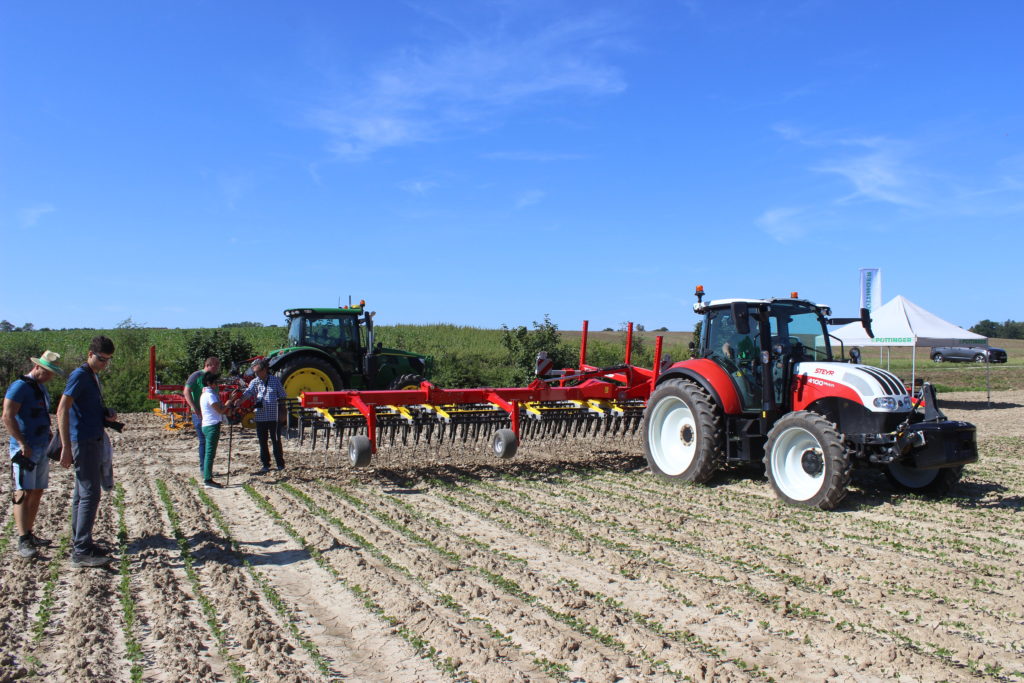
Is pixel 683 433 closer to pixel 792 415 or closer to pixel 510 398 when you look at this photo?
pixel 792 415

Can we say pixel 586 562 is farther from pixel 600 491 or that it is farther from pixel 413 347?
pixel 413 347

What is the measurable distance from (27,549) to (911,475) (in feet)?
22.8

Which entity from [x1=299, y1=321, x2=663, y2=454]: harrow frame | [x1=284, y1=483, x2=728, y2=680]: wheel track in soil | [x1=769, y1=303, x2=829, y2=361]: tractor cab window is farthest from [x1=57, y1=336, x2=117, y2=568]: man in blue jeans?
[x1=769, y1=303, x2=829, y2=361]: tractor cab window

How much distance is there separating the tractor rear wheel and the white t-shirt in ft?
11.6

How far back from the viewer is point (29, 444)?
5051 millimetres

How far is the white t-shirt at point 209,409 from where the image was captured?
7.66 m

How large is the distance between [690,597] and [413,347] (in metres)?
23.5

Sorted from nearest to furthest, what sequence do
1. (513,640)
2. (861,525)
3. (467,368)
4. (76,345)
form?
(513,640) → (861,525) → (467,368) → (76,345)

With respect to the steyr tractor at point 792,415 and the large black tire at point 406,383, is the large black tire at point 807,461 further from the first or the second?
the large black tire at point 406,383

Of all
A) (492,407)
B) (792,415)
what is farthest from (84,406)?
(792,415)

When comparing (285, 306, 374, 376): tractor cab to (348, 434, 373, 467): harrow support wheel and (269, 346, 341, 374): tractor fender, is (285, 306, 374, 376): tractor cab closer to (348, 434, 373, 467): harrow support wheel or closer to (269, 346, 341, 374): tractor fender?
(269, 346, 341, 374): tractor fender

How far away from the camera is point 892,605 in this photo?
4141mm

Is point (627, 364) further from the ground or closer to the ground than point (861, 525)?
further from the ground

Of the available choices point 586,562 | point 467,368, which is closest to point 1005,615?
point 586,562
